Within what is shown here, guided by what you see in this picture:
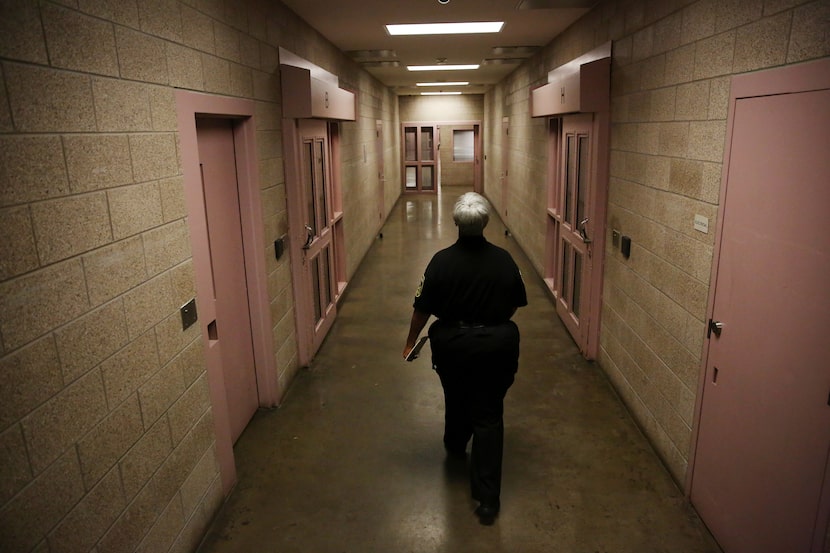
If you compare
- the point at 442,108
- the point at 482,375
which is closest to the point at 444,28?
the point at 482,375

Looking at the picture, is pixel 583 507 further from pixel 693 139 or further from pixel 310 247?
pixel 310 247

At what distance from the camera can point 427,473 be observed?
2959 mm

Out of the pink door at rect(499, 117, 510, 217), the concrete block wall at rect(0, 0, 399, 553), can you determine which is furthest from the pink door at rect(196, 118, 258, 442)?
the pink door at rect(499, 117, 510, 217)

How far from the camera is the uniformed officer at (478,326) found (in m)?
2.47

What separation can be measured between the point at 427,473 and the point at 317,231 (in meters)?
2.37

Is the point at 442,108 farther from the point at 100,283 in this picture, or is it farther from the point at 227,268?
the point at 100,283

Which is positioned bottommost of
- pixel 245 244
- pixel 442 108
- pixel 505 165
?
pixel 245 244

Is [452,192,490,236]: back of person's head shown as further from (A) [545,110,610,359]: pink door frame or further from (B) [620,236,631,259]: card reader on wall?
(A) [545,110,610,359]: pink door frame

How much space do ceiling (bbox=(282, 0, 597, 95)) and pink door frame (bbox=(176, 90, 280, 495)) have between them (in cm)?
130

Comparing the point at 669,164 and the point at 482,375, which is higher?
the point at 669,164

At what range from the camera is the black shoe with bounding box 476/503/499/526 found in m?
2.58

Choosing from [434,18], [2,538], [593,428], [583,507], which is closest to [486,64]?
[434,18]

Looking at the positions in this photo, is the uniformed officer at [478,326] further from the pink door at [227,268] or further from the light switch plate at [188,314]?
the pink door at [227,268]

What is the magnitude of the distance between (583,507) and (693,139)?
182 centimetres
